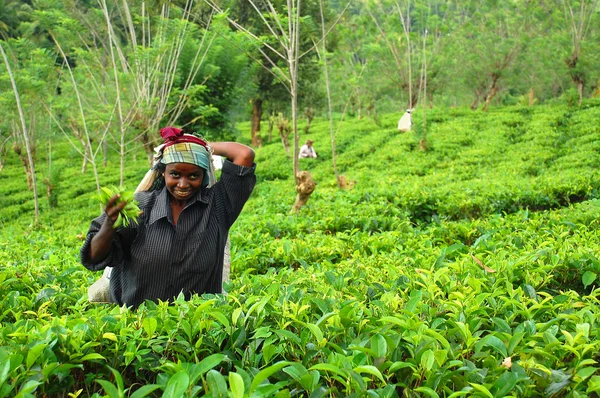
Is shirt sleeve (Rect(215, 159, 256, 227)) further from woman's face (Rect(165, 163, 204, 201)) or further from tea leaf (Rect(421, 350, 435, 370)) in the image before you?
tea leaf (Rect(421, 350, 435, 370))

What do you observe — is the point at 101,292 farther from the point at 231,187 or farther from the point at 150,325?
the point at 150,325

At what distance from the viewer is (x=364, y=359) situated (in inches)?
63.4

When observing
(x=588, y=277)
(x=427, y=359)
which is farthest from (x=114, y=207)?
(x=588, y=277)

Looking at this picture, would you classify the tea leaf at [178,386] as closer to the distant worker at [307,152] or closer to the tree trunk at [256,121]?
the distant worker at [307,152]

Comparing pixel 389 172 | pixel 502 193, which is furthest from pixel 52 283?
pixel 389 172

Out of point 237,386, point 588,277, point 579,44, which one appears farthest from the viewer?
point 579,44

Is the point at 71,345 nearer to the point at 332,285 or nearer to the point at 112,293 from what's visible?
the point at 112,293

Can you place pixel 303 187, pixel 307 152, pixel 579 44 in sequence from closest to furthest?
1. pixel 303 187
2. pixel 307 152
3. pixel 579 44

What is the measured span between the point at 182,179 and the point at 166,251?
0.35m

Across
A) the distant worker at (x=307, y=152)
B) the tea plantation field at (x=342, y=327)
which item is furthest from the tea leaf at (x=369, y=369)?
the distant worker at (x=307, y=152)

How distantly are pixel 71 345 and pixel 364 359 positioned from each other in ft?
3.05

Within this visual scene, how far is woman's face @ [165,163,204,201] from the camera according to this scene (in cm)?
247

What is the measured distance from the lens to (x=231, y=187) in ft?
8.59

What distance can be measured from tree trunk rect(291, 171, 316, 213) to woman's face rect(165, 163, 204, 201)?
15.1 feet
